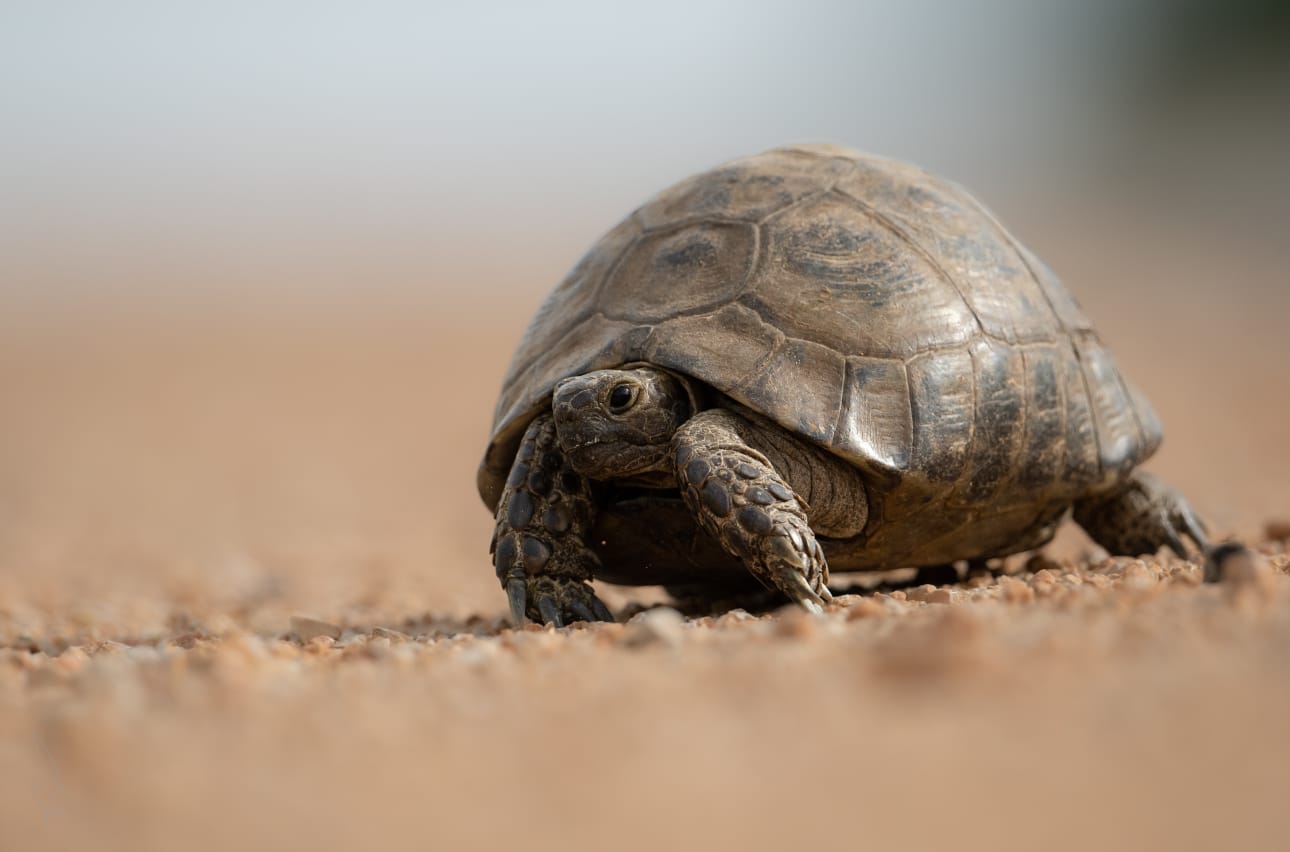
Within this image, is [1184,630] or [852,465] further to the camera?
[852,465]

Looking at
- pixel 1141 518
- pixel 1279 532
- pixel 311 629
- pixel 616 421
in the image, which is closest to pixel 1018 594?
pixel 616 421

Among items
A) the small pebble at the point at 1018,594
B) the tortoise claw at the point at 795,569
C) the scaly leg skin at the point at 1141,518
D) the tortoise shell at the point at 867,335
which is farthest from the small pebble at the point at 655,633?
the scaly leg skin at the point at 1141,518

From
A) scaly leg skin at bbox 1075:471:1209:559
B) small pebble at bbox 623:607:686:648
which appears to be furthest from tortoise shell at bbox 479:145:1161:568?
small pebble at bbox 623:607:686:648

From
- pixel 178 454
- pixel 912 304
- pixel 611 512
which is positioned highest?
pixel 912 304

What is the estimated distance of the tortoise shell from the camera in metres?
3.91

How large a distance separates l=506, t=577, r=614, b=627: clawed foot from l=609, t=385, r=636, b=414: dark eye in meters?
0.60

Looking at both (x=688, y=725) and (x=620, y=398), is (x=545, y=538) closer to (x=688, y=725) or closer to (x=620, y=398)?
(x=620, y=398)

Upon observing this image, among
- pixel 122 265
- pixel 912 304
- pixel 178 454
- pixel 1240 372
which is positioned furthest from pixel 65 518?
pixel 122 265

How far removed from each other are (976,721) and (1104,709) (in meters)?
0.21

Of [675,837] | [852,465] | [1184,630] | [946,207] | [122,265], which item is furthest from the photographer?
[122,265]

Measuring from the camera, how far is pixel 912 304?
4.12 metres

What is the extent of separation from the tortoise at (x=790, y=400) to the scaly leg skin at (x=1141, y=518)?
0.48 m

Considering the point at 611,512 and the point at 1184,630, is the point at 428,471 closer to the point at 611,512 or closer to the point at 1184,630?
the point at 611,512

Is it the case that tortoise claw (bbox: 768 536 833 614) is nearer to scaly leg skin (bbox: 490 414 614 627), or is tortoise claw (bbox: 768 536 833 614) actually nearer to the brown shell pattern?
the brown shell pattern
